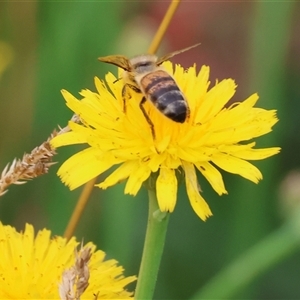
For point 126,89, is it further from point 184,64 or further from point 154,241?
point 184,64

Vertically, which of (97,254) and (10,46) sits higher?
(10,46)

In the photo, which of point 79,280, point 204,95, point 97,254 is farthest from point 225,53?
point 79,280

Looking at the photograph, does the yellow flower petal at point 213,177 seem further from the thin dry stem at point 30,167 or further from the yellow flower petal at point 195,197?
the thin dry stem at point 30,167

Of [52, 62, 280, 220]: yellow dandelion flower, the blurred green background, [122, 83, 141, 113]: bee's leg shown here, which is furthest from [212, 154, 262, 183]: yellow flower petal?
the blurred green background

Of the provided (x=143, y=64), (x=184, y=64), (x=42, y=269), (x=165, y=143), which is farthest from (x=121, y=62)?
(x=184, y=64)

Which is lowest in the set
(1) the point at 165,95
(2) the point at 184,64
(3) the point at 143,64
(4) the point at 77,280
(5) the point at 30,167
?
(4) the point at 77,280

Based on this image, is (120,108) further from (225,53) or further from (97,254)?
(225,53)

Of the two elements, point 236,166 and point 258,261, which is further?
point 258,261
